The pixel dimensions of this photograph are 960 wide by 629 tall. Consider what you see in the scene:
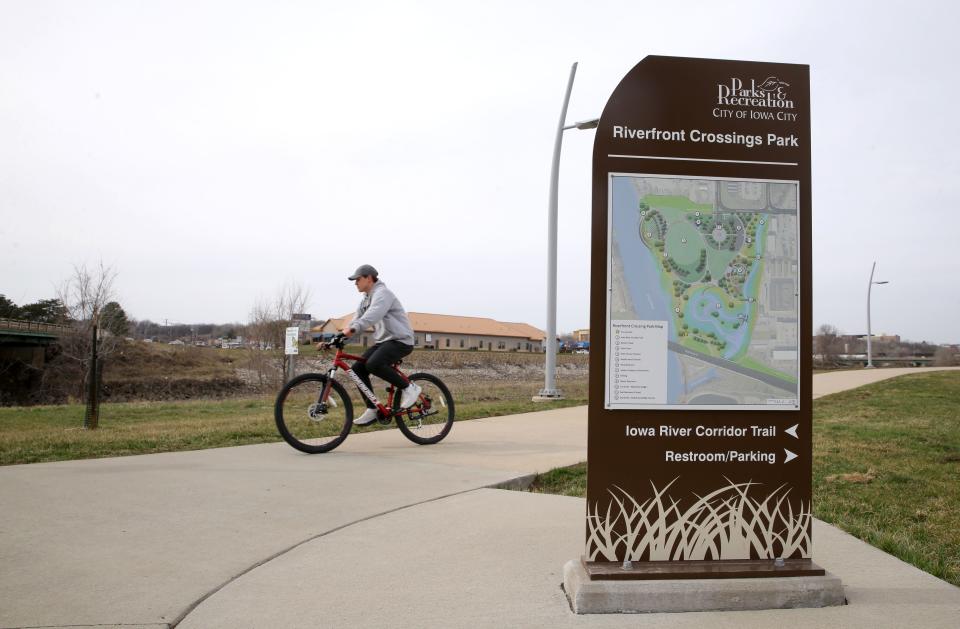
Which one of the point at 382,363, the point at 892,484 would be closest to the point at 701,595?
the point at 892,484

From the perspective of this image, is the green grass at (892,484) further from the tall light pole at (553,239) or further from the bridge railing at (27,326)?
the bridge railing at (27,326)

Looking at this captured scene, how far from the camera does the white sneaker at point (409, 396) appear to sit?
7.80 m

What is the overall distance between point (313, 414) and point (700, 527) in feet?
15.7

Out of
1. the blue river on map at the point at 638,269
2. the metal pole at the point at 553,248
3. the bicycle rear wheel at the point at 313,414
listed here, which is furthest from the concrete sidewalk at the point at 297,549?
the metal pole at the point at 553,248

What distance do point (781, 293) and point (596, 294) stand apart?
2.93 ft

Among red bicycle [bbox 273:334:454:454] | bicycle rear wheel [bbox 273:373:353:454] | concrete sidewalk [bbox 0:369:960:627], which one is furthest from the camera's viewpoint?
red bicycle [bbox 273:334:454:454]

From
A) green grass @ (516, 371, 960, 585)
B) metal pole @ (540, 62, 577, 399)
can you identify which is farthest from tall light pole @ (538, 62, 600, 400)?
green grass @ (516, 371, 960, 585)

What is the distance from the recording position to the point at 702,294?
343cm

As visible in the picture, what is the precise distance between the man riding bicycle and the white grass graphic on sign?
14.8 feet

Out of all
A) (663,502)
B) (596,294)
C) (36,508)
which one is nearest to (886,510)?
(663,502)

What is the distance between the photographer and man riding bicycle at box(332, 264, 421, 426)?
24.9 feet

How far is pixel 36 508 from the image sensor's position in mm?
4664

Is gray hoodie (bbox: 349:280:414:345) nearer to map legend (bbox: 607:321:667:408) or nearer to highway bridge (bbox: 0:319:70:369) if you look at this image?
map legend (bbox: 607:321:667:408)

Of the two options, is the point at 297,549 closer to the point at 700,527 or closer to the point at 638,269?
the point at 700,527
